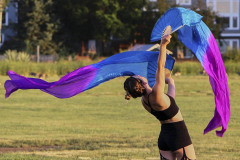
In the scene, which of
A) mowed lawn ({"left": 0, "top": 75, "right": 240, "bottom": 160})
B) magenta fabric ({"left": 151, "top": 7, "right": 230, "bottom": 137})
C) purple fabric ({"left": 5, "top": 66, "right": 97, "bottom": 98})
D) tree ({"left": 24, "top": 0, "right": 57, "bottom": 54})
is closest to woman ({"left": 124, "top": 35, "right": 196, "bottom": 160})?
magenta fabric ({"left": 151, "top": 7, "right": 230, "bottom": 137})

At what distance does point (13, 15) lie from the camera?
6488 cm

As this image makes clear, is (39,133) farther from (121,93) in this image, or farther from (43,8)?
(43,8)

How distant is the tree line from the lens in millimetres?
60312

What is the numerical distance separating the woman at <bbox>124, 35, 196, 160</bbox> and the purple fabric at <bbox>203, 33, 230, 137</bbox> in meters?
1.16

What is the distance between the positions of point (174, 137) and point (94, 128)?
390 inches

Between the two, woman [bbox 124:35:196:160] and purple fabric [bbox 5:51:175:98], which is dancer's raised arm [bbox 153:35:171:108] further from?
purple fabric [bbox 5:51:175:98]

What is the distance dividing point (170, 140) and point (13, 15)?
59.2 metres

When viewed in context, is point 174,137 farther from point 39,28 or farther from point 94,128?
point 39,28

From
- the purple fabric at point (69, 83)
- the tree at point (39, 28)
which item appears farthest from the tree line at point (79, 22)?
the purple fabric at point (69, 83)

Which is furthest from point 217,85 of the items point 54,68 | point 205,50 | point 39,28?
point 39,28

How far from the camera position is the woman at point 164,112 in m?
7.00

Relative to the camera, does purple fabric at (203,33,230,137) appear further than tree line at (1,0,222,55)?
No

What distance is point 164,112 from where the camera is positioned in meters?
7.08

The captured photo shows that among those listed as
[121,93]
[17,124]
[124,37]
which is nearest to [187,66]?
[121,93]
